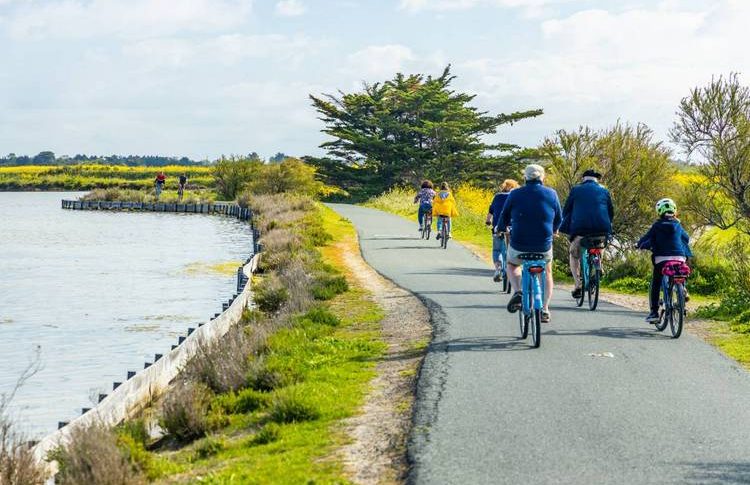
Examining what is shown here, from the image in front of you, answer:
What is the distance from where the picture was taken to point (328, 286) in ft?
66.7

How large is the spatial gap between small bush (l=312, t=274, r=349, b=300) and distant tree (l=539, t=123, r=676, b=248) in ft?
22.2

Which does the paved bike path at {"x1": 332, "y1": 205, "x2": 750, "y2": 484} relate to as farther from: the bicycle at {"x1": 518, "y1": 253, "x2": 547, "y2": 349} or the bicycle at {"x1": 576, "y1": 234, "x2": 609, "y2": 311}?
the bicycle at {"x1": 576, "y1": 234, "x2": 609, "y2": 311}

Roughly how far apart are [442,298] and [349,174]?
177ft

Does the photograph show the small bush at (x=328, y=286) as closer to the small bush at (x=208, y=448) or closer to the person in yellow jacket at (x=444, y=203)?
the person in yellow jacket at (x=444, y=203)

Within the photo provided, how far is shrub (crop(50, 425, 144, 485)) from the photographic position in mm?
7422

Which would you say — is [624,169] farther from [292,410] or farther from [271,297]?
[292,410]

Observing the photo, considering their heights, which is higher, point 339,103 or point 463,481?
point 339,103

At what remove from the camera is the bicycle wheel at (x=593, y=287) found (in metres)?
15.9

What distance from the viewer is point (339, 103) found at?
2918 inches

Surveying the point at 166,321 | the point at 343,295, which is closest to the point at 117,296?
the point at 166,321

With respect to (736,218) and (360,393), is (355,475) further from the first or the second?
(736,218)

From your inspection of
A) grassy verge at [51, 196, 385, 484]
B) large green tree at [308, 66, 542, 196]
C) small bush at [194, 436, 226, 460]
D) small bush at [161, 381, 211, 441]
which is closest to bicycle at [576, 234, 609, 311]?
grassy verge at [51, 196, 385, 484]

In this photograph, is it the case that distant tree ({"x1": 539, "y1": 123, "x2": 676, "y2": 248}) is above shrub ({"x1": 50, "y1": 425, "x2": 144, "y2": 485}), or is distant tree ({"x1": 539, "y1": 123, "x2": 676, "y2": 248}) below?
above

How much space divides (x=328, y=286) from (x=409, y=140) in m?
51.1
